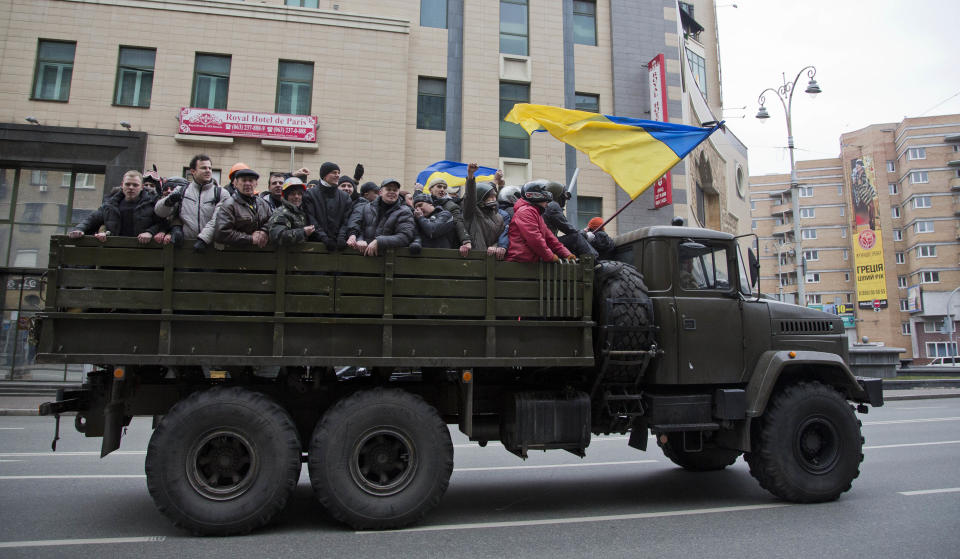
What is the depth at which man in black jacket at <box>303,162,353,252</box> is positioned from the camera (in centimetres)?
540

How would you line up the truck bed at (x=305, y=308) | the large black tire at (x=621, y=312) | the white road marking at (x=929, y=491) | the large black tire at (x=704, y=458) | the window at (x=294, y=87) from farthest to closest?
the window at (x=294, y=87), the large black tire at (x=704, y=458), the white road marking at (x=929, y=491), the large black tire at (x=621, y=312), the truck bed at (x=305, y=308)

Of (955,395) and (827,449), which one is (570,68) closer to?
(955,395)

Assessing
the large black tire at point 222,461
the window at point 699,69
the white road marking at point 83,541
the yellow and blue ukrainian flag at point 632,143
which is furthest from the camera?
the window at point 699,69

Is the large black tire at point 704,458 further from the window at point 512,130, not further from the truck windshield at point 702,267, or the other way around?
the window at point 512,130

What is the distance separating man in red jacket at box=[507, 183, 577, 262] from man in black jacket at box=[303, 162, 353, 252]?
62.4 inches

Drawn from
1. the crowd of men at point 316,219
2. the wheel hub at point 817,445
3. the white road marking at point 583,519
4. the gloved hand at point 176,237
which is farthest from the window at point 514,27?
the white road marking at point 583,519

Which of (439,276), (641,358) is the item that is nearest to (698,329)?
(641,358)

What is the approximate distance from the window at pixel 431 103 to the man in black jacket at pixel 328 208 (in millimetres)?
14395

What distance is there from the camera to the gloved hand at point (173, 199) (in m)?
4.95

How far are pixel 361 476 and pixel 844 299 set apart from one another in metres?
76.0

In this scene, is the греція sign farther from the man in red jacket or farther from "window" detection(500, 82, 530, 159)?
the man in red jacket

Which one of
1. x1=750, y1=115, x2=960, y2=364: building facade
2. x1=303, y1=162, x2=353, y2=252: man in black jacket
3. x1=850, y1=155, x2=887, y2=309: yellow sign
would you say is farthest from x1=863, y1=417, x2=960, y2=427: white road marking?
x1=850, y1=155, x2=887, y2=309: yellow sign

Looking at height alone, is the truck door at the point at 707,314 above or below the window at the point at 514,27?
below

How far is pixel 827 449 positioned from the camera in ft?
19.4
